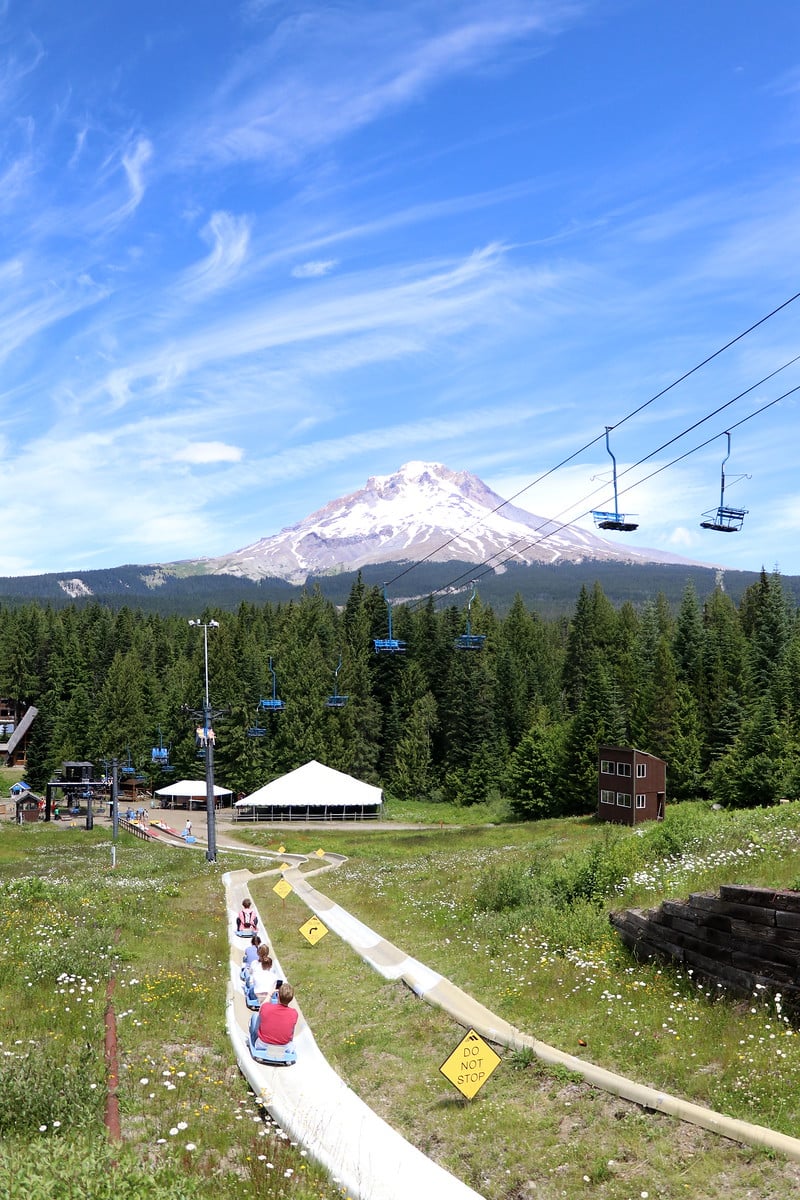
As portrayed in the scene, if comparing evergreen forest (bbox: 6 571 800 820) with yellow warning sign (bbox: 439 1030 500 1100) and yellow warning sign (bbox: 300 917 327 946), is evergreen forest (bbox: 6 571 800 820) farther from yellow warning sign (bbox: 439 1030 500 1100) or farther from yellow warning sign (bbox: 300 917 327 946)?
yellow warning sign (bbox: 439 1030 500 1100)

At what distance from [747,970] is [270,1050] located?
7506mm

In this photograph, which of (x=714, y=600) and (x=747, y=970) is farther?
(x=714, y=600)

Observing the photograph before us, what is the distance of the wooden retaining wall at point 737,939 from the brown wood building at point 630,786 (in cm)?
5390

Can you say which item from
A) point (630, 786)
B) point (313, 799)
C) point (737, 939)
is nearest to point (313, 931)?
point (737, 939)

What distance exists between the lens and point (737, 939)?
45.2ft

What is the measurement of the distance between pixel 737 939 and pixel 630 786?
56.7 m

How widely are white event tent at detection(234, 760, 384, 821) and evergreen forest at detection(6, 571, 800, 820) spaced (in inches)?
383

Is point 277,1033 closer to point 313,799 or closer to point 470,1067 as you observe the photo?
point 470,1067

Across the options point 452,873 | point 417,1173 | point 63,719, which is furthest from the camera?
point 63,719

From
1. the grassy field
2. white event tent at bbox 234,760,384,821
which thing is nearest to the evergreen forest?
white event tent at bbox 234,760,384,821

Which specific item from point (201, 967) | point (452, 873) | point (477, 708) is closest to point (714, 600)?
point (477, 708)

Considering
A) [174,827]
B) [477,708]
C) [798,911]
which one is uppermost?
[798,911]

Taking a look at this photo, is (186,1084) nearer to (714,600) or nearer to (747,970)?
(747,970)

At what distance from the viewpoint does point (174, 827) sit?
82.8m
